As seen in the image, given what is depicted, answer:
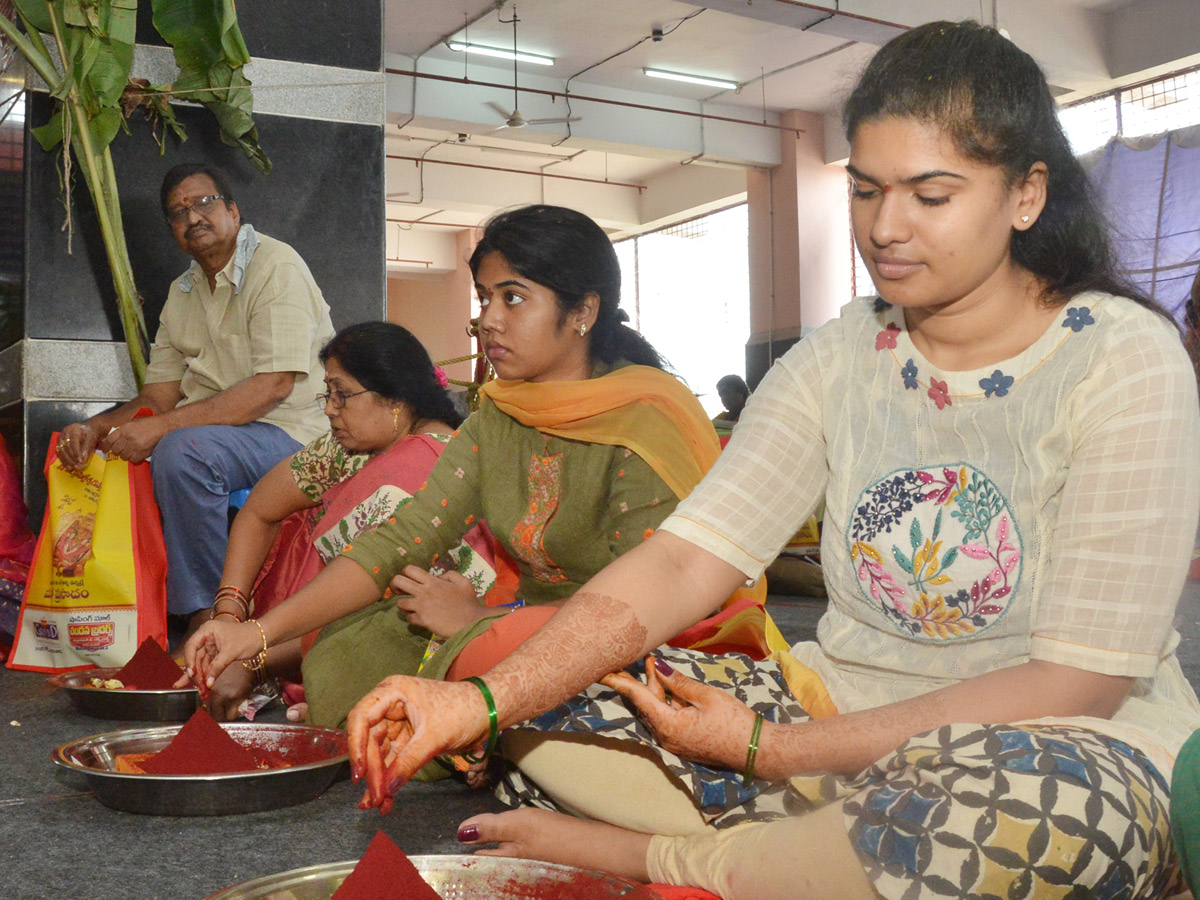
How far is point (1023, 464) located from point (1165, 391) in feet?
0.52

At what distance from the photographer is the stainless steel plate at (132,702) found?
2357mm

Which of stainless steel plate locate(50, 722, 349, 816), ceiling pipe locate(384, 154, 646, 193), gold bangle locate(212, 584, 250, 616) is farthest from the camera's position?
ceiling pipe locate(384, 154, 646, 193)

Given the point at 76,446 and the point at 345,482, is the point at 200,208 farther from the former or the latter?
the point at 345,482

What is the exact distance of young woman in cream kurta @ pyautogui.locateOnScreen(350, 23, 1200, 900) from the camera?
1020 mm

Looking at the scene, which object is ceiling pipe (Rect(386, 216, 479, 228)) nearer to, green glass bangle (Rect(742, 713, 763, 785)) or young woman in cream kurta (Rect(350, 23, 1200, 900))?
young woman in cream kurta (Rect(350, 23, 1200, 900))

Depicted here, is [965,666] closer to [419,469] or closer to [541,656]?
[541,656]

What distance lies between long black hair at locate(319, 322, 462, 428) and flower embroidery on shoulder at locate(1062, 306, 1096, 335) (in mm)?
1610

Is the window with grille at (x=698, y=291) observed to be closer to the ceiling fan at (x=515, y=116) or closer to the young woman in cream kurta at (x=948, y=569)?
the ceiling fan at (x=515, y=116)

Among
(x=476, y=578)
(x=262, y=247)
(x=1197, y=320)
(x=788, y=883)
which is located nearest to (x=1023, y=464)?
(x=788, y=883)

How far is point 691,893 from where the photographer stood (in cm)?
125

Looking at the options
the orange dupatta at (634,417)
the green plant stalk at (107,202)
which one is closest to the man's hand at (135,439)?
the green plant stalk at (107,202)

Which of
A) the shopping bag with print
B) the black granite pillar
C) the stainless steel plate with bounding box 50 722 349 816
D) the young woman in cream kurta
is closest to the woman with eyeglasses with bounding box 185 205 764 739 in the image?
the stainless steel plate with bounding box 50 722 349 816

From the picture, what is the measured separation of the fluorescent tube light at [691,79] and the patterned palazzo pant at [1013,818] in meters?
9.38

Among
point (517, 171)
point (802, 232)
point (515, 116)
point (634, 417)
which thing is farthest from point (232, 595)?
point (517, 171)
